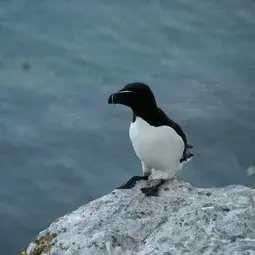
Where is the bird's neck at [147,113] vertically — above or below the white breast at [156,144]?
above

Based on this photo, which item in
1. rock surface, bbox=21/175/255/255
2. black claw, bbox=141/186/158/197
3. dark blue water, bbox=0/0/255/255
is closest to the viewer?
rock surface, bbox=21/175/255/255

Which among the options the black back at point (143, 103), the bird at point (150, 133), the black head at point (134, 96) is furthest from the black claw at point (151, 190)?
the black head at point (134, 96)

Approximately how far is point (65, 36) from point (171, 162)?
1019 centimetres

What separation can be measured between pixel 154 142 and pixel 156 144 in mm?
34

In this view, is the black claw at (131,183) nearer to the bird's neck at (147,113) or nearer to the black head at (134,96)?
the bird's neck at (147,113)

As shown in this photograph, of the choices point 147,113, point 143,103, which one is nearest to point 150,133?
point 147,113

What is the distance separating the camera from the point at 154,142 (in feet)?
20.2

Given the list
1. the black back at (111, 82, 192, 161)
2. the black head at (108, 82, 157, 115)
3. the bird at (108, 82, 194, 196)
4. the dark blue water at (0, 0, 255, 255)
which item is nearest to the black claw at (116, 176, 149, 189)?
the bird at (108, 82, 194, 196)

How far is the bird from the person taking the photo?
5.93 meters

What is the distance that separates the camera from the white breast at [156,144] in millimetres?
6125

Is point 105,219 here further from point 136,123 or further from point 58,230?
point 136,123

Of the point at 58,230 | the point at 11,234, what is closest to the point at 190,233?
the point at 58,230

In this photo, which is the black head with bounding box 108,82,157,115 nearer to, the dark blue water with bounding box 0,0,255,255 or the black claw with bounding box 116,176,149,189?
the black claw with bounding box 116,176,149,189

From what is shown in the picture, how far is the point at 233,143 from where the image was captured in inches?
511
